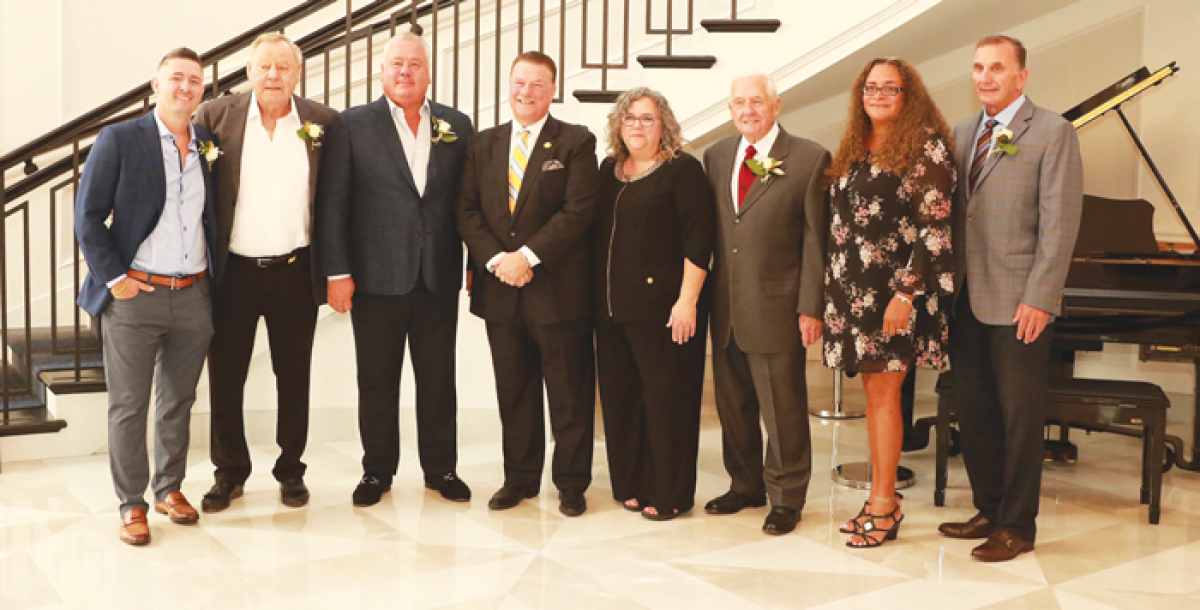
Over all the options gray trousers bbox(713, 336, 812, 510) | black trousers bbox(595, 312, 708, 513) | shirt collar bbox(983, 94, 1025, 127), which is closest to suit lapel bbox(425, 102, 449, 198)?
black trousers bbox(595, 312, 708, 513)

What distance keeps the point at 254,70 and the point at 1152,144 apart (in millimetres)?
5046

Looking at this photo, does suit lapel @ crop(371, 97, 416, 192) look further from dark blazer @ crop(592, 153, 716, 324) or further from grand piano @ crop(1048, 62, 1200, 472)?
grand piano @ crop(1048, 62, 1200, 472)

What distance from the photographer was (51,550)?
11.0 feet

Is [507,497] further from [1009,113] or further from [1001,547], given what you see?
[1009,113]

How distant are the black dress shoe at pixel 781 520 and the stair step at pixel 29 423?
295cm

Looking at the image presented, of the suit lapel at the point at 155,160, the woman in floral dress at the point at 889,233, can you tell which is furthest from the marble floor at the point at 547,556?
the suit lapel at the point at 155,160

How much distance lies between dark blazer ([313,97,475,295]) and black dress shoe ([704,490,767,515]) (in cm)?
125

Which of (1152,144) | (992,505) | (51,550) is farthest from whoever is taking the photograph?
(1152,144)

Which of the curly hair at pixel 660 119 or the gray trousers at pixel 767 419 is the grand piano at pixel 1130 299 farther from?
the curly hair at pixel 660 119

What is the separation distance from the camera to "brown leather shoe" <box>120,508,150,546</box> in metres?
3.39

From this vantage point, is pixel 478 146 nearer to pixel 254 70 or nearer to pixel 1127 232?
pixel 254 70

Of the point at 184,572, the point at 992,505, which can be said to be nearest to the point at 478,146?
the point at 184,572

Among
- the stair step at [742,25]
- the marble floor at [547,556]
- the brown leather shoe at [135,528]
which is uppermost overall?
the stair step at [742,25]

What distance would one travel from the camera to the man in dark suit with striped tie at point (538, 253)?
142 inches
